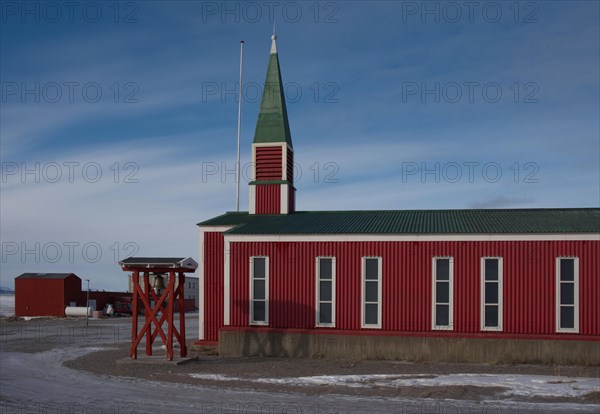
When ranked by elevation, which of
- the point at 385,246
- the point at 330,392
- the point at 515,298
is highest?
the point at 385,246

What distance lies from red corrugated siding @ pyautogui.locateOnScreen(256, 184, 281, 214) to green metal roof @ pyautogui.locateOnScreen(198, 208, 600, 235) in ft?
1.33

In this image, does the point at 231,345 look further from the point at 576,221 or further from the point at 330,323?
the point at 576,221

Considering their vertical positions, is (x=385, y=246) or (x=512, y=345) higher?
(x=385, y=246)

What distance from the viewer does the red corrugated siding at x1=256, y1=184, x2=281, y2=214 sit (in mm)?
32000

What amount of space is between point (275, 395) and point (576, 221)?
49.3 ft

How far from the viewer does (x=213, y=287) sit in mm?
29641

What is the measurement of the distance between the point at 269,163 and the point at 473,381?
15920mm

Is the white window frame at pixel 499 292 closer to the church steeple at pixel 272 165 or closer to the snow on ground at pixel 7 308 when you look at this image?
the church steeple at pixel 272 165

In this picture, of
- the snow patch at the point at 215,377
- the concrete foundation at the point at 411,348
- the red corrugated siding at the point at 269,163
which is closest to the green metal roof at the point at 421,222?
the red corrugated siding at the point at 269,163

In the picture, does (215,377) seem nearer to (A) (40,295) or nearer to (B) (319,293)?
(B) (319,293)

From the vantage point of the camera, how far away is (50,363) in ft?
83.8

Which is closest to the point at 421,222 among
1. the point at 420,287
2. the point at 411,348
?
the point at 420,287

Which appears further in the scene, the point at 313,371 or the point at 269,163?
the point at 269,163

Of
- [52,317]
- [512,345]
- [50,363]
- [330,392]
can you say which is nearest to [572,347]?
[512,345]
